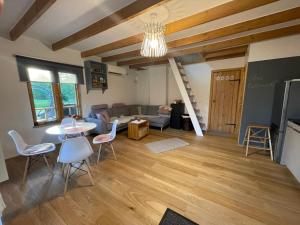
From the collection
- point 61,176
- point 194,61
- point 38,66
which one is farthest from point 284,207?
point 38,66

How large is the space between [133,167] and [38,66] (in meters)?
3.17

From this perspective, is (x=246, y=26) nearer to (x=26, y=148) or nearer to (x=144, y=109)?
(x=144, y=109)

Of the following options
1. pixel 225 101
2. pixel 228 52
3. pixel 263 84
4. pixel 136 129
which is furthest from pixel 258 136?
pixel 136 129

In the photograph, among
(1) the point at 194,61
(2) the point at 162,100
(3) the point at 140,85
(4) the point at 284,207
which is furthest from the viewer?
(3) the point at 140,85

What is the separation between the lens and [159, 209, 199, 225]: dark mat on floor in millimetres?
1430

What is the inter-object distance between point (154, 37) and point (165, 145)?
99.5 inches

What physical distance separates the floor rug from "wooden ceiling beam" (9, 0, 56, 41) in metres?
3.03

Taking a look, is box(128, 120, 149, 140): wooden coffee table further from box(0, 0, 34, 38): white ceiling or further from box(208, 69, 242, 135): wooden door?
box(0, 0, 34, 38): white ceiling

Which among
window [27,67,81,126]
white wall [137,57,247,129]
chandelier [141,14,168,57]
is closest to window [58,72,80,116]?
window [27,67,81,126]

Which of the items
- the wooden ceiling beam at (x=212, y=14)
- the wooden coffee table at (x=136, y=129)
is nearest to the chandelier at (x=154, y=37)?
the wooden ceiling beam at (x=212, y=14)

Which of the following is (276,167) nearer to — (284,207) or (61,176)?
(284,207)

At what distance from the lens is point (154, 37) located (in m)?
1.86

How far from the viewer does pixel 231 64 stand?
13.7 ft

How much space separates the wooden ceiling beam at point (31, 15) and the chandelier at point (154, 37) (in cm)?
115
